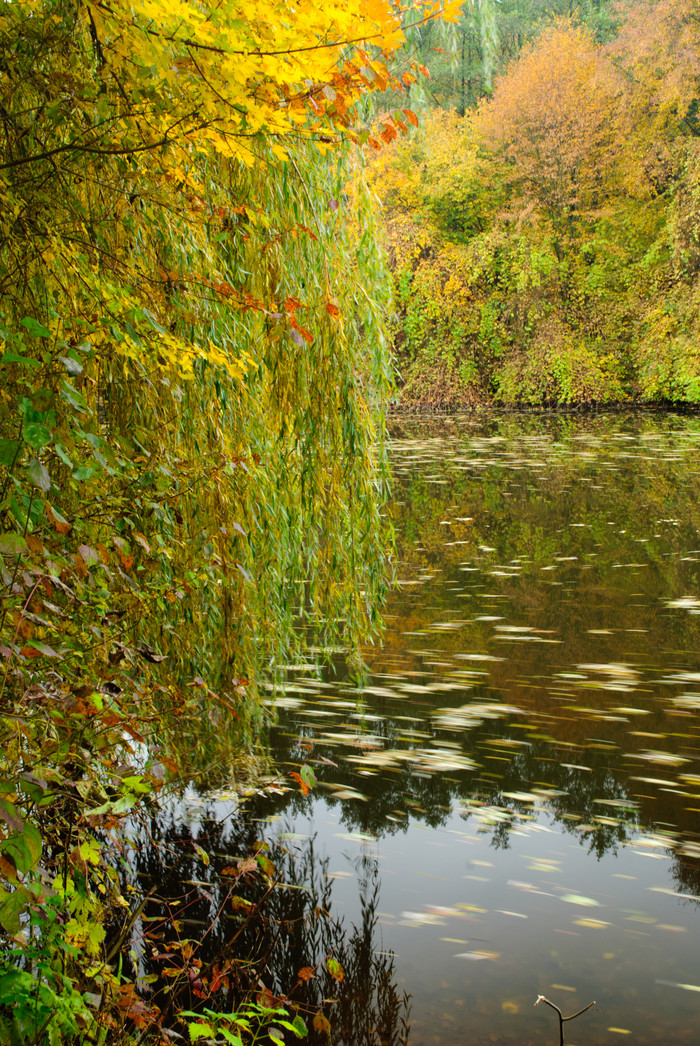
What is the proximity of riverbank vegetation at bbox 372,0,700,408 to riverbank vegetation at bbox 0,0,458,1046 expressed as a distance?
1954 cm

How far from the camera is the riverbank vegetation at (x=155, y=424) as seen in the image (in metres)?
1.86

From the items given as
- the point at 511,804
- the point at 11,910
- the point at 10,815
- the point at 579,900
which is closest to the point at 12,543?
the point at 10,815

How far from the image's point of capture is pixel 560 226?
1005 inches

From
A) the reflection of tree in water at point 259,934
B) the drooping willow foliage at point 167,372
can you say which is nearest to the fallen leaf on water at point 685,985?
the reflection of tree in water at point 259,934

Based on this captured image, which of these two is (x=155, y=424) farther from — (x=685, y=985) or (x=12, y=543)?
(x=685, y=985)

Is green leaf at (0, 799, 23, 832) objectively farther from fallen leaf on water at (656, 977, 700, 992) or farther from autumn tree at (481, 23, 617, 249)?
autumn tree at (481, 23, 617, 249)

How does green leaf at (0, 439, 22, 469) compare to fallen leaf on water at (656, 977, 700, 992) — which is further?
fallen leaf on water at (656, 977, 700, 992)

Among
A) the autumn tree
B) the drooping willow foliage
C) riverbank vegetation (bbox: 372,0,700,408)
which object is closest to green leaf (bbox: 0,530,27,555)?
the drooping willow foliage

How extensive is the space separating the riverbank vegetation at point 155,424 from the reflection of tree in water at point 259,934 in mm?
66

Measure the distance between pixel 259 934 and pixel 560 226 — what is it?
25.1 m

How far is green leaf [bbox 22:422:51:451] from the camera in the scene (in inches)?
61.7

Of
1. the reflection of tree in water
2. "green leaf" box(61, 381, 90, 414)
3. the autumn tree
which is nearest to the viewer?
"green leaf" box(61, 381, 90, 414)

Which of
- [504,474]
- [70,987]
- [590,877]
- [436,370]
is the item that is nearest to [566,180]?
[436,370]

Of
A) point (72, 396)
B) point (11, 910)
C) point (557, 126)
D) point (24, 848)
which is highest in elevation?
point (557, 126)
